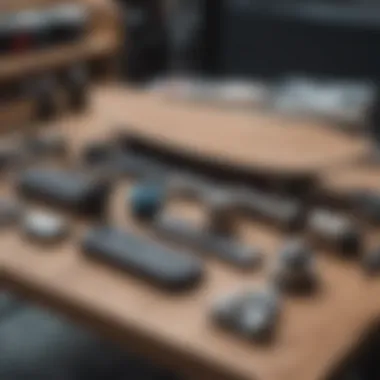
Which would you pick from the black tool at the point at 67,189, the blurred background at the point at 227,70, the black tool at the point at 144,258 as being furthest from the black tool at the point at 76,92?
the black tool at the point at 144,258

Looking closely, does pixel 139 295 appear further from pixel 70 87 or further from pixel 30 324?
pixel 30 324

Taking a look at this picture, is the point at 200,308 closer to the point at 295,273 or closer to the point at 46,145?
the point at 295,273

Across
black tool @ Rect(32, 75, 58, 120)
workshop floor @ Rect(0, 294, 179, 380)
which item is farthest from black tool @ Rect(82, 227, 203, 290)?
workshop floor @ Rect(0, 294, 179, 380)

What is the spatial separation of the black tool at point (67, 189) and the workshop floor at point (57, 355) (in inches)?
18.3

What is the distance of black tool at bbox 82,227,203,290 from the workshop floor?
1.95ft

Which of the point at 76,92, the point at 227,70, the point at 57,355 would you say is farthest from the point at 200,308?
the point at 227,70

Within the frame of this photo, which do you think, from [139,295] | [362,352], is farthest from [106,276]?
[362,352]

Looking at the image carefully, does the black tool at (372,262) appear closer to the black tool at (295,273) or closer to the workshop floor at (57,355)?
the black tool at (295,273)

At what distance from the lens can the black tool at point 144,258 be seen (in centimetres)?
98

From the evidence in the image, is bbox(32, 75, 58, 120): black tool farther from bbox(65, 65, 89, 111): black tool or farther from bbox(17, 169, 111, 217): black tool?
bbox(17, 169, 111, 217): black tool

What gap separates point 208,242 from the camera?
1.08 metres

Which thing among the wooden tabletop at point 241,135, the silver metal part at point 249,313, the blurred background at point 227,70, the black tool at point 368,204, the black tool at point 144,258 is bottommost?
the blurred background at point 227,70

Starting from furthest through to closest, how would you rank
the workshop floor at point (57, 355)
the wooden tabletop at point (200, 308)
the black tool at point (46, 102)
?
the workshop floor at point (57, 355) < the black tool at point (46, 102) < the wooden tabletop at point (200, 308)

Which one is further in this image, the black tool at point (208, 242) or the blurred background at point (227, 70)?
the blurred background at point (227, 70)
